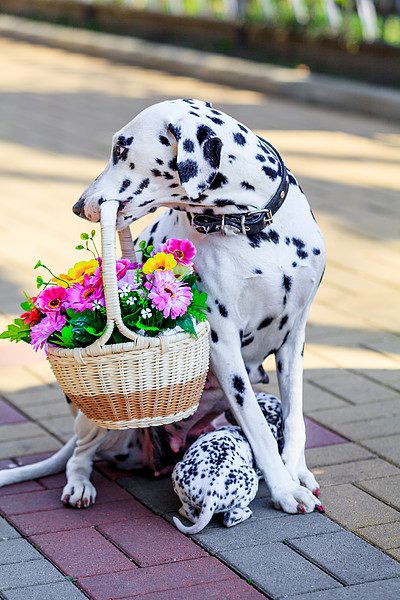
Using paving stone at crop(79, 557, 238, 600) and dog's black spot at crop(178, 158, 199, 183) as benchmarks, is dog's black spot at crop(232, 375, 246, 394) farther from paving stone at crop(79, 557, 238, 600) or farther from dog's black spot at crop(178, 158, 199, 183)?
dog's black spot at crop(178, 158, 199, 183)

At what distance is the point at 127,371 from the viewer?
308 cm

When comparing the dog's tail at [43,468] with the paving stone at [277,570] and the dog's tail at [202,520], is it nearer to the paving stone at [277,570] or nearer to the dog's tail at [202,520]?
the dog's tail at [202,520]

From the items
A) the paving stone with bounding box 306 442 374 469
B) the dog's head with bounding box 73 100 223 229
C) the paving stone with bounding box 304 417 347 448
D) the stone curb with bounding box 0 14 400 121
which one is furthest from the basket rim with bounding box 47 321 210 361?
the stone curb with bounding box 0 14 400 121

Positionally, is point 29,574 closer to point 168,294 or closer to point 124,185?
point 168,294

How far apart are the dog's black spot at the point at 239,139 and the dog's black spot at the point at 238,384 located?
0.85 m

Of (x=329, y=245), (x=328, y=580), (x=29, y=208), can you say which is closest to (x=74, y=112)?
(x=29, y=208)

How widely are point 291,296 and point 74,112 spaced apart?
9.14 meters

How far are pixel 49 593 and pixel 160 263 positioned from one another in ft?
3.76

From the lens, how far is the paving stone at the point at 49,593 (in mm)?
2898

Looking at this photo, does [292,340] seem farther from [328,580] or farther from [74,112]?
[74,112]

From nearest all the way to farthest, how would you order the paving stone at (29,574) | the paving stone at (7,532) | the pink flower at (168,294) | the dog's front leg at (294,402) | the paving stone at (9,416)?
the paving stone at (29,574) < the pink flower at (168,294) < the paving stone at (7,532) < the dog's front leg at (294,402) < the paving stone at (9,416)

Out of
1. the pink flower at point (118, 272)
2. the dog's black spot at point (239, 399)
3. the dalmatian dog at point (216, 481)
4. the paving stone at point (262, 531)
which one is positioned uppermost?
the pink flower at point (118, 272)

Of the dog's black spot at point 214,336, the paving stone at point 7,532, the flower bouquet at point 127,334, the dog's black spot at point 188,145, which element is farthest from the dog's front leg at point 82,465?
the dog's black spot at point 188,145

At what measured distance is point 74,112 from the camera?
12031mm
